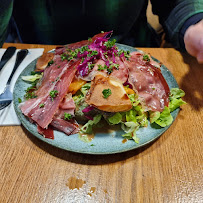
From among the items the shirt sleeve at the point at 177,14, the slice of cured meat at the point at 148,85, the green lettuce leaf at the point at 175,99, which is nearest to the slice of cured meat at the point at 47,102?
the slice of cured meat at the point at 148,85

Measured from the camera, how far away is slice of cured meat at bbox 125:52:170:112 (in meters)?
1.26

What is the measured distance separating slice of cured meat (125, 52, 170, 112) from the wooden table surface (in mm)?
200

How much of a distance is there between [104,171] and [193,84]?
1.00 metres

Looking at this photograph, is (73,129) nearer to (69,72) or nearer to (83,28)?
(69,72)

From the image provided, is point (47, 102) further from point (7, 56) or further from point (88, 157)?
point (7, 56)

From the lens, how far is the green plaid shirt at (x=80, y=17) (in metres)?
1.83

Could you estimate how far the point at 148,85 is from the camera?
131cm

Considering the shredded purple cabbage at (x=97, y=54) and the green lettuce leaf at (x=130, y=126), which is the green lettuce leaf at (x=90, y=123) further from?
the shredded purple cabbage at (x=97, y=54)

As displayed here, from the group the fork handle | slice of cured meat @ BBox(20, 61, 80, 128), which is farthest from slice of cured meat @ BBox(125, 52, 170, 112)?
the fork handle

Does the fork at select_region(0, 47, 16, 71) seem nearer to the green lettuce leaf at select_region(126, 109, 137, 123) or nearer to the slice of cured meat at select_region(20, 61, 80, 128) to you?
the slice of cured meat at select_region(20, 61, 80, 128)

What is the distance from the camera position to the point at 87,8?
1941 mm

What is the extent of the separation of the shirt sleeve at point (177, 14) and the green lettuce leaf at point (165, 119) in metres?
0.91

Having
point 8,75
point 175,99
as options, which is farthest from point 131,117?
point 8,75

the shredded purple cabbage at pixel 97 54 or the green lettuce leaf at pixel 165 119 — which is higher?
the shredded purple cabbage at pixel 97 54
